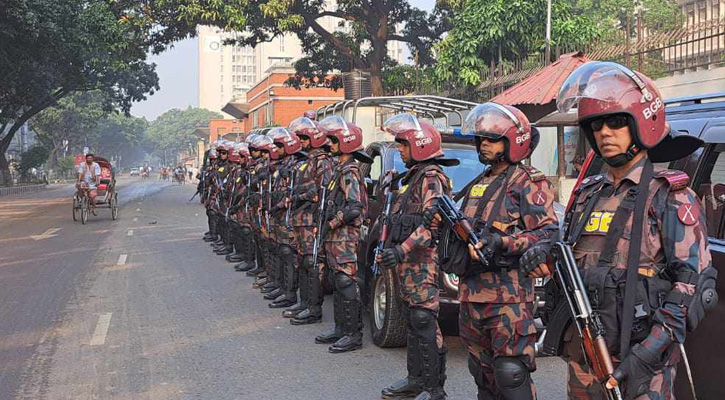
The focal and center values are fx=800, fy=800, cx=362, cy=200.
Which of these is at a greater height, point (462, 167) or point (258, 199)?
point (462, 167)

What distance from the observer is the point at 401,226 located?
5469 millimetres

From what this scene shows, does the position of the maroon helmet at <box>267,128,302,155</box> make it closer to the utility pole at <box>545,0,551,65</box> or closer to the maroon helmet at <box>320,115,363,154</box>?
the maroon helmet at <box>320,115,363,154</box>

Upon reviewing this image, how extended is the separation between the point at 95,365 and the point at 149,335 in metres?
1.11

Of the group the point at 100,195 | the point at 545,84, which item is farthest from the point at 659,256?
the point at 100,195

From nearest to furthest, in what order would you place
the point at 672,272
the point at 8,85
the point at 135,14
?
1. the point at 672,272
2. the point at 135,14
3. the point at 8,85

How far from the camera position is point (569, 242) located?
324cm

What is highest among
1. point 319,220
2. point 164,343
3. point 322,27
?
point 322,27

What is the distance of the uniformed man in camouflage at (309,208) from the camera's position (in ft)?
25.9

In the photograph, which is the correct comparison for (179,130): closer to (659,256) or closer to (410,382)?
(410,382)

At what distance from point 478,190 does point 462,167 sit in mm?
3488

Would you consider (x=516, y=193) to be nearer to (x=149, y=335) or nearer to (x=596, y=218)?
(x=596, y=218)

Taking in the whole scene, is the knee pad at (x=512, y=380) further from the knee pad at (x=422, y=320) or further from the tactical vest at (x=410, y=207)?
the tactical vest at (x=410, y=207)

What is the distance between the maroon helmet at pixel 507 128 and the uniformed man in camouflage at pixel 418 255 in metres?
0.93


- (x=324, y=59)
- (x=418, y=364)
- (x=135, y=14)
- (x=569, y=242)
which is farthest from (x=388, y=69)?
(x=569, y=242)
